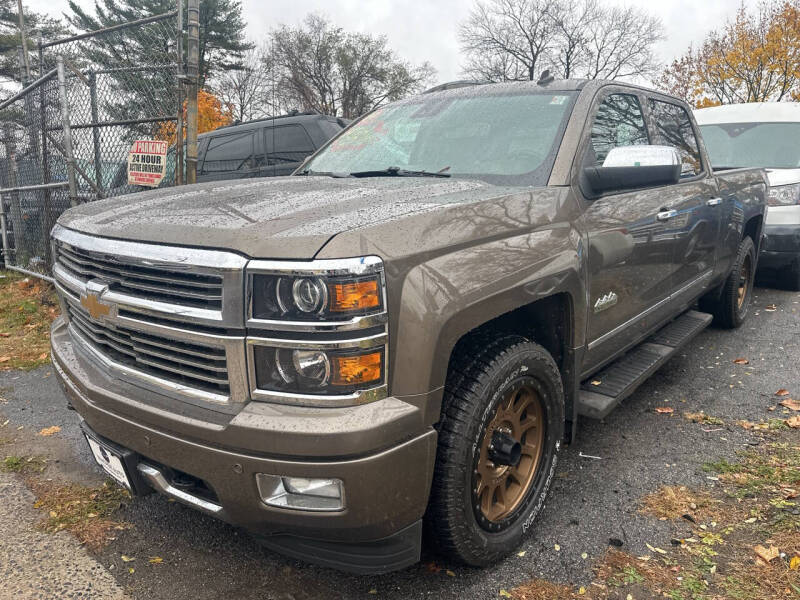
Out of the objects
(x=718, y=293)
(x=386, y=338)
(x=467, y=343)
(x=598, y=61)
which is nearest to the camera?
(x=386, y=338)

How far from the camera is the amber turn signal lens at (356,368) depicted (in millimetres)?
1646

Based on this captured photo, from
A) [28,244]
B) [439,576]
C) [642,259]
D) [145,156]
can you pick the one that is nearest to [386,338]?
[439,576]

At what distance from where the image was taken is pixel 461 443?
6.31 ft

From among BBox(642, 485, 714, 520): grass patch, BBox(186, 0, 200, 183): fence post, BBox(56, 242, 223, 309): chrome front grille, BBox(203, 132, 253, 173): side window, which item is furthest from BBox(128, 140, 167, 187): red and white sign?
BBox(642, 485, 714, 520): grass patch

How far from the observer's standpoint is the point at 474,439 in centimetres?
197

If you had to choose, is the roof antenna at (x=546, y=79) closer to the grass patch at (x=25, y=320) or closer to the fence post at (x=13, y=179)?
the grass patch at (x=25, y=320)

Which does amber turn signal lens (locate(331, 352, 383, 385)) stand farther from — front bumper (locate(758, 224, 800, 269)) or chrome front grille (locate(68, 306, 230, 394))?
front bumper (locate(758, 224, 800, 269))

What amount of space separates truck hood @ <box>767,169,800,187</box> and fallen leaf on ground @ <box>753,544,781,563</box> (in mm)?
5382

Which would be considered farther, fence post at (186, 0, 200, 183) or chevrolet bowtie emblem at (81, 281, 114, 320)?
fence post at (186, 0, 200, 183)

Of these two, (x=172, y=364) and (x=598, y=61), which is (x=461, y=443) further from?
(x=598, y=61)

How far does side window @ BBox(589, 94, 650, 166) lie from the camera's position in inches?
113

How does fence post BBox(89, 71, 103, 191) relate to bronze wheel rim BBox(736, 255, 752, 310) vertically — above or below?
above

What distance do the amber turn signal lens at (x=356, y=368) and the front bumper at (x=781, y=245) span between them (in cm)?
628

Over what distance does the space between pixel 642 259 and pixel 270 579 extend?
2301mm
